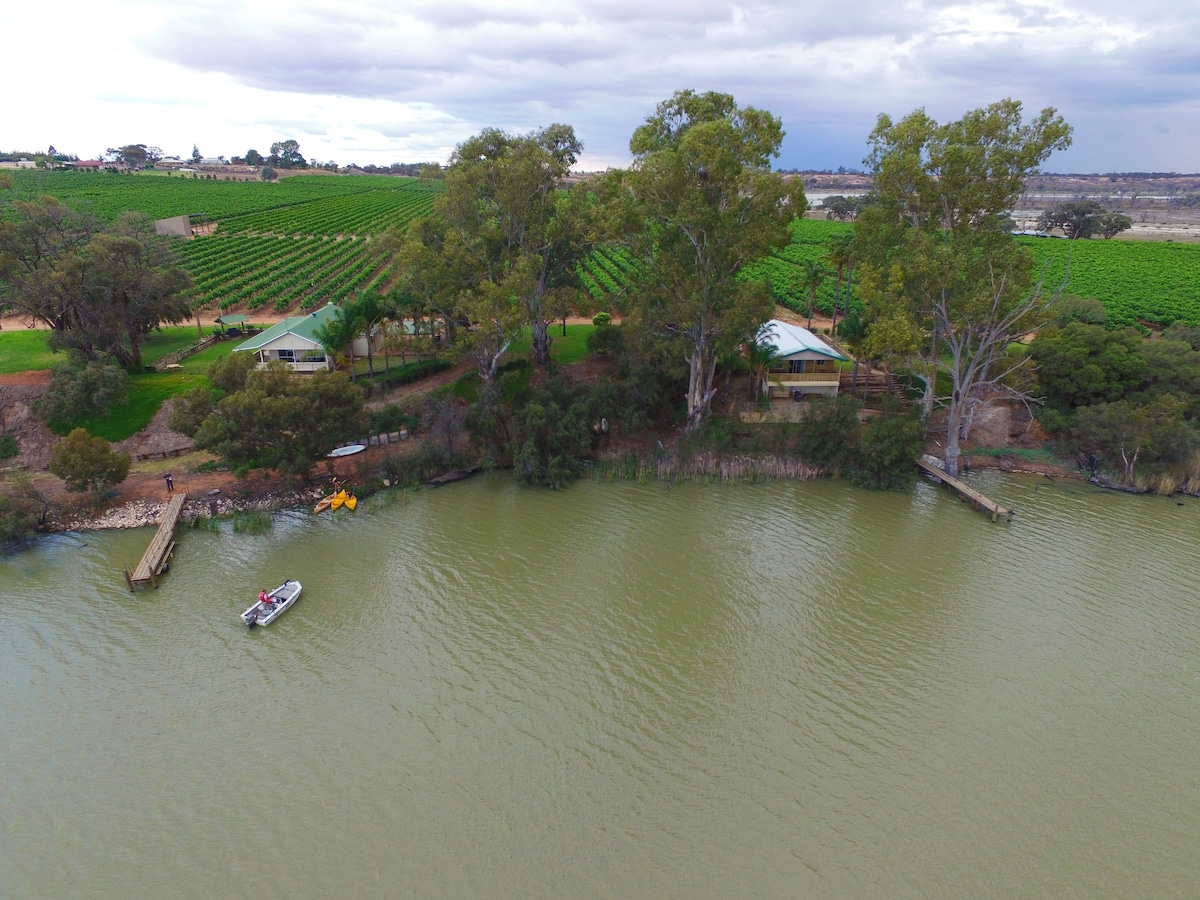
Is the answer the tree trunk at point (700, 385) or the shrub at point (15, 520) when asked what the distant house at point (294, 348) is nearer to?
the shrub at point (15, 520)

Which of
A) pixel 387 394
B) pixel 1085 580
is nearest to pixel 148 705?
pixel 387 394

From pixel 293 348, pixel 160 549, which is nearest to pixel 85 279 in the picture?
pixel 293 348

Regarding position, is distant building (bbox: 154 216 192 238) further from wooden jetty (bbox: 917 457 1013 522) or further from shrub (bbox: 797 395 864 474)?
wooden jetty (bbox: 917 457 1013 522)

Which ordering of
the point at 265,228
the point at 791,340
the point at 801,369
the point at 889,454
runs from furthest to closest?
the point at 265,228 → the point at 791,340 → the point at 801,369 → the point at 889,454

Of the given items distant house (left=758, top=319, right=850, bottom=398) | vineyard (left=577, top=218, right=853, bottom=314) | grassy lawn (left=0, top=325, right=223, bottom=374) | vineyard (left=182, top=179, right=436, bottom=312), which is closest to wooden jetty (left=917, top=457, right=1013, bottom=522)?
distant house (left=758, top=319, right=850, bottom=398)

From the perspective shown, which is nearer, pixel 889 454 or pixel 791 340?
pixel 889 454

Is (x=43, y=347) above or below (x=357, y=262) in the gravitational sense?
below

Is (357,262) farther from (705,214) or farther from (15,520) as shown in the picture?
(705,214)
